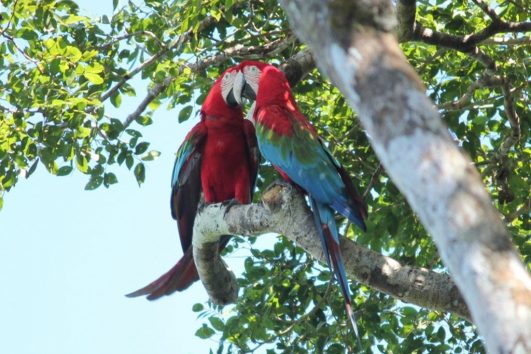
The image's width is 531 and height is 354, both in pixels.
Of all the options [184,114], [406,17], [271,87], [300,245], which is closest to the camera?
[300,245]

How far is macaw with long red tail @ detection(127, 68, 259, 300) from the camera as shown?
14.9 ft

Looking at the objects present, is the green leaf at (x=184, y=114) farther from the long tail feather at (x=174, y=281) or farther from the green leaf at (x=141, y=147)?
the long tail feather at (x=174, y=281)

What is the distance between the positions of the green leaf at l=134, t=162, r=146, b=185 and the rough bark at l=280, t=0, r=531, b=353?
2895mm

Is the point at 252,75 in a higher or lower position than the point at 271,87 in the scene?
higher

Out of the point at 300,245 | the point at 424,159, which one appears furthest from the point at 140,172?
the point at 424,159

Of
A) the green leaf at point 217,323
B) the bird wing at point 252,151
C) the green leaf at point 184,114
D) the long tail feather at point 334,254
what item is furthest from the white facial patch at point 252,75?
the long tail feather at point 334,254

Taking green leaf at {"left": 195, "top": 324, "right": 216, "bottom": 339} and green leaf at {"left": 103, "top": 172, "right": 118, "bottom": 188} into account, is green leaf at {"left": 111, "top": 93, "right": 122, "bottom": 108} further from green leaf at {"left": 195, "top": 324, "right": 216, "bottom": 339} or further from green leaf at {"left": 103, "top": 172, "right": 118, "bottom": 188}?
green leaf at {"left": 195, "top": 324, "right": 216, "bottom": 339}

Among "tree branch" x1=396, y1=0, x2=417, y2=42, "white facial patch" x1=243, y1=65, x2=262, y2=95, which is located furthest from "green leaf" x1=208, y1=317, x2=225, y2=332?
"tree branch" x1=396, y1=0, x2=417, y2=42

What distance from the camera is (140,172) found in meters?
4.55

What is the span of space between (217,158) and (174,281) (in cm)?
80

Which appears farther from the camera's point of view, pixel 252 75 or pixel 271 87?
pixel 252 75

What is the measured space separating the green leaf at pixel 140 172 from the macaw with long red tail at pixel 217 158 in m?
0.15

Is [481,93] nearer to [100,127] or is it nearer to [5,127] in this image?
[100,127]

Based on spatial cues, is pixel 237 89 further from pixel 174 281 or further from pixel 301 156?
pixel 174 281
